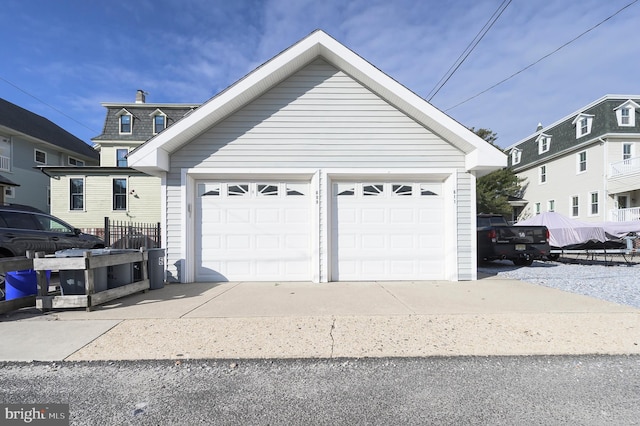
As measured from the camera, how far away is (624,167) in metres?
18.0

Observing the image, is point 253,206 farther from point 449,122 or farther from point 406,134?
point 449,122

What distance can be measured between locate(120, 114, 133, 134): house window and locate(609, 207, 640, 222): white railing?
30.3 metres

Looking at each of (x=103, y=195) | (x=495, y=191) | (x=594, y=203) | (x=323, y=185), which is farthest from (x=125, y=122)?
(x=594, y=203)

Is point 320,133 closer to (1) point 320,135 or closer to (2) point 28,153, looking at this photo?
(1) point 320,135

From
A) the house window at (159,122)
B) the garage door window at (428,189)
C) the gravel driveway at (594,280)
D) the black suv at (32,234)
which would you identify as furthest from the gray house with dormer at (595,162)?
the house window at (159,122)

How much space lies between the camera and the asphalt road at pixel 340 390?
243 cm

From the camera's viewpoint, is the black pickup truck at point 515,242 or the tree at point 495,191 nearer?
the black pickup truck at point 515,242

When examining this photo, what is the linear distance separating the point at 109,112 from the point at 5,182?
7.97 m

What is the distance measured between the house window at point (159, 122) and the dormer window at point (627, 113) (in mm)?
28700

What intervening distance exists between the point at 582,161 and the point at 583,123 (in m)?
2.52

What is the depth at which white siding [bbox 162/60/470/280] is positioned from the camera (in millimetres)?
7555

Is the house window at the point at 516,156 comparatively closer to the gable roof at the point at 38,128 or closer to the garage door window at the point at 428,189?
the garage door window at the point at 428,189

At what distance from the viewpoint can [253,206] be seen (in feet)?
25.1

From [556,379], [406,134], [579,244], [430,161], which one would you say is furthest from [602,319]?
[579,244]
